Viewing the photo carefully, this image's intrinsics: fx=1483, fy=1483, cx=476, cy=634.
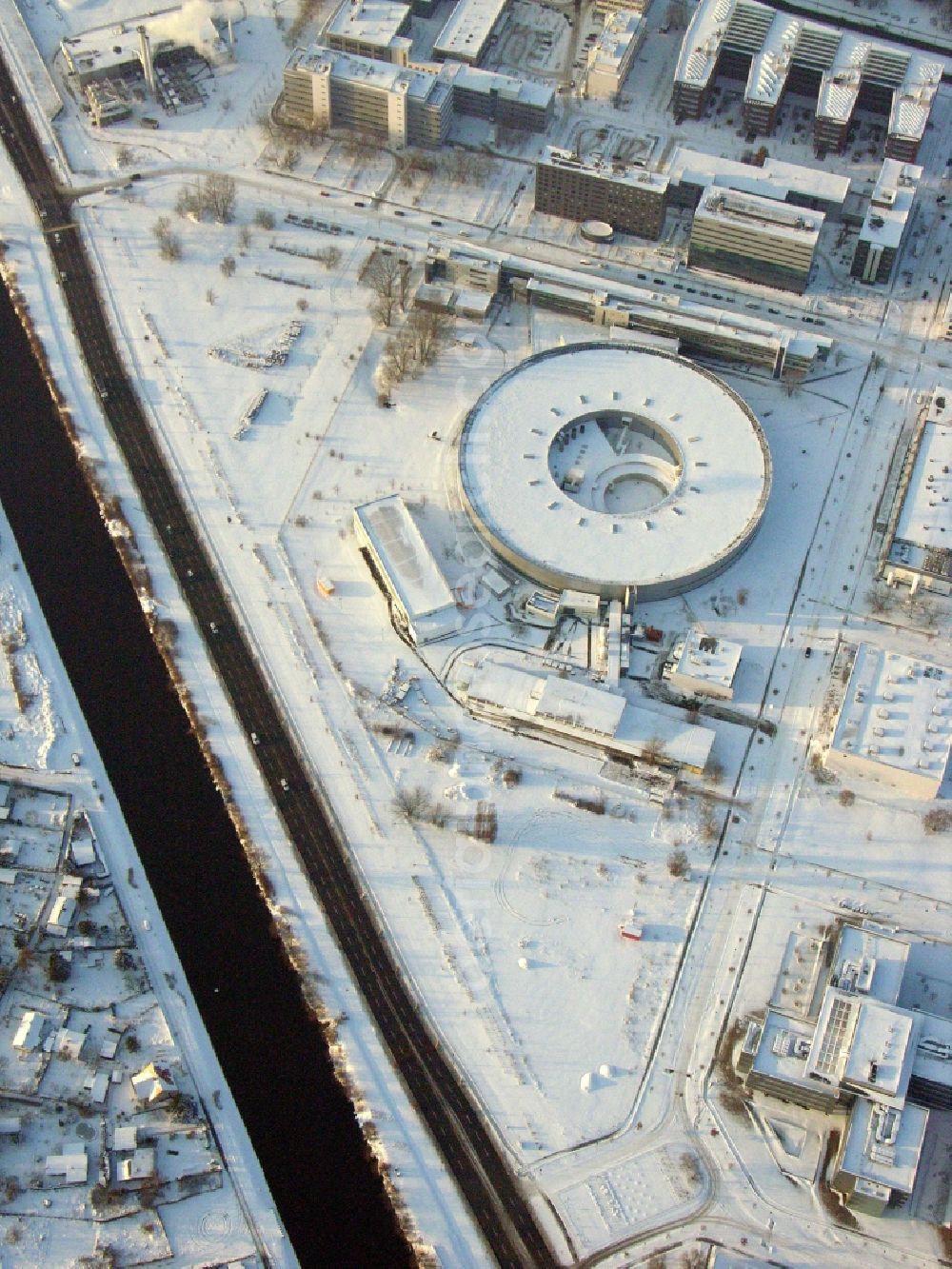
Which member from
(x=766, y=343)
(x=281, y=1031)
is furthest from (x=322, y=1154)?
(x=766, y=343)

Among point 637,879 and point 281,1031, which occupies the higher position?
point 637,879

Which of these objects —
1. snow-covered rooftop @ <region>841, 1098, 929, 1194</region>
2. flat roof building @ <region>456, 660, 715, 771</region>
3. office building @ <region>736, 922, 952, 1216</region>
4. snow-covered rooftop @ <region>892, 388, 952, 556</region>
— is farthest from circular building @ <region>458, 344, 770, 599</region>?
snow-covered rooftop @ <region>841, 1098, 929, 1194</region>

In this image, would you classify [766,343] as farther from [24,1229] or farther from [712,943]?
[24,1229]

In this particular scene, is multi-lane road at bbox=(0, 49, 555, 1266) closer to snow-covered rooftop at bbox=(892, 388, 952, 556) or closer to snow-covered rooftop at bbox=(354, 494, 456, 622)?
snow-covered rooftop at bbox=(354, 494, 456, 622)

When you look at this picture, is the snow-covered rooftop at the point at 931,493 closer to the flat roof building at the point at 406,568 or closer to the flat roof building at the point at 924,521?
the flat roof building at the point at 924,521

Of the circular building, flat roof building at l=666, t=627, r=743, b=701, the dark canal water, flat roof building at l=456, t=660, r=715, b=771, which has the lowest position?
the dark canal water

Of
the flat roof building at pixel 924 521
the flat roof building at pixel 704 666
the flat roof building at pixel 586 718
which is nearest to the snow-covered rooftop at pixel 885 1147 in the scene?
the flat roof building at pixel 586 718
